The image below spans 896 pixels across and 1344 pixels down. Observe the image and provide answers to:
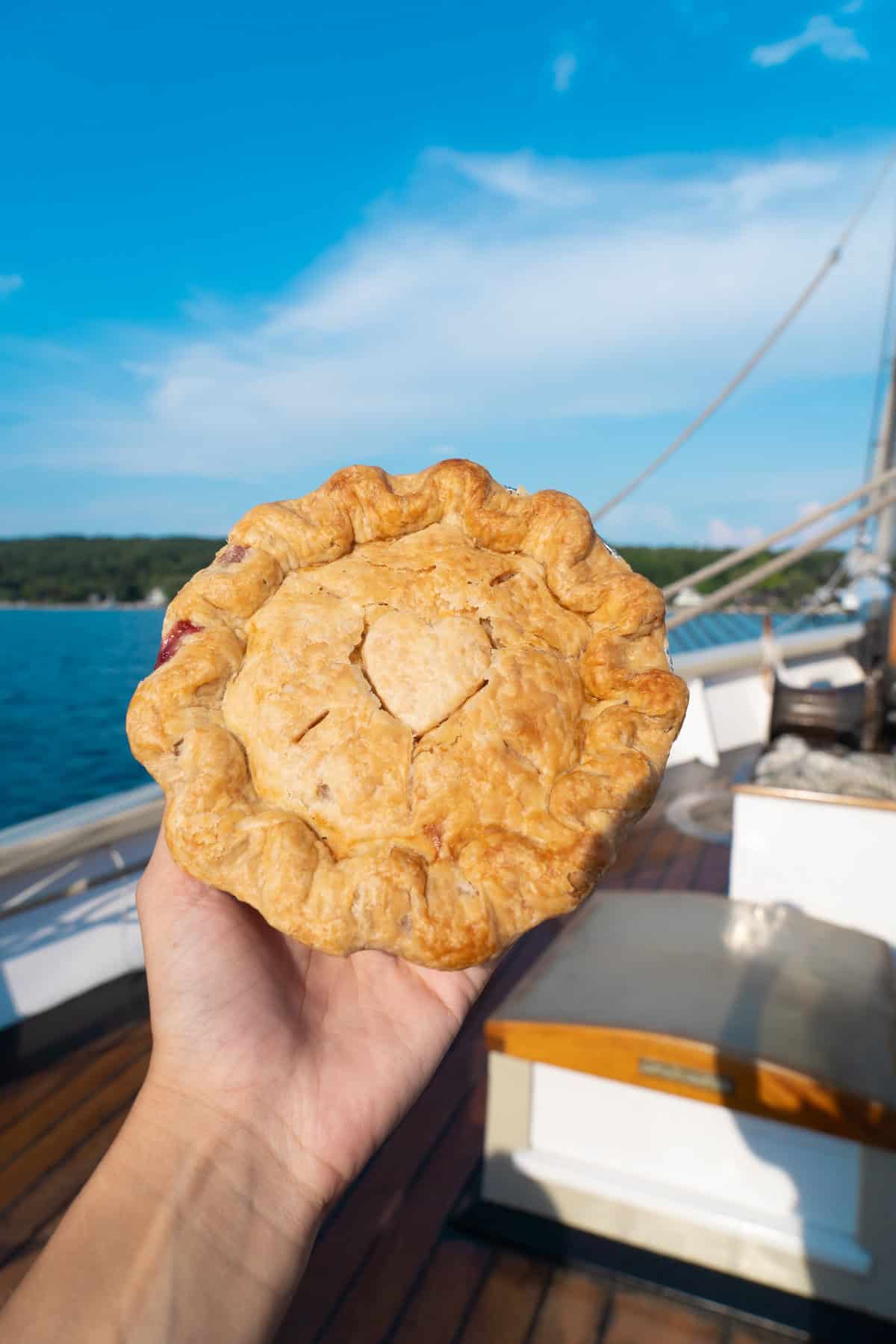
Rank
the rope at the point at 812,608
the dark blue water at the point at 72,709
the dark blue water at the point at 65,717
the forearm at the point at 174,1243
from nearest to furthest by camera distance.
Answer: the forearm at the point at 174,1243 → the rope at the point at 812,608 → the dark blue water at the point at 72,709 → the dark blue water at the point at 65,717

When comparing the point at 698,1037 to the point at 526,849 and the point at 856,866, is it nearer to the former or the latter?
the point at 526,849

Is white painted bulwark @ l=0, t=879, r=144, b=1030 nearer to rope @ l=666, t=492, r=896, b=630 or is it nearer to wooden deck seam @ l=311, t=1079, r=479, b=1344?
wooden deck seam @ l=311, t=1079, r=479, b=1344

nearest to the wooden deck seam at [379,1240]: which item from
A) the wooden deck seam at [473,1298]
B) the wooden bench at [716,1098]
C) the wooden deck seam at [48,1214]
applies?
the wooden deck seam at [473,1298]

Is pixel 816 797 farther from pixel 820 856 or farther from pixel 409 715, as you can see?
pixel 409 715

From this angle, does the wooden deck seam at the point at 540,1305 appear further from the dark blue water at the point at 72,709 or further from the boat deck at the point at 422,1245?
the dark blue water at the point at 72,709

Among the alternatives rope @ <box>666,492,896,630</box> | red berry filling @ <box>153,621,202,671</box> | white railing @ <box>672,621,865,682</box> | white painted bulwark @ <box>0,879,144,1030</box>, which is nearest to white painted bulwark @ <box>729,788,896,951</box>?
rope @ <box>666,492,896,630</box>

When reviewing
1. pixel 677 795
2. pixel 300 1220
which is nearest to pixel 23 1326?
pixel 300 1220
